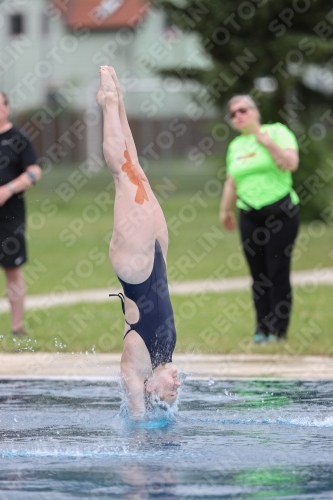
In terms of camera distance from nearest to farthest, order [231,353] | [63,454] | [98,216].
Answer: [63,454] < [231,353] < [98,216]

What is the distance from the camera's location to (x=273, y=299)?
9.53 metres

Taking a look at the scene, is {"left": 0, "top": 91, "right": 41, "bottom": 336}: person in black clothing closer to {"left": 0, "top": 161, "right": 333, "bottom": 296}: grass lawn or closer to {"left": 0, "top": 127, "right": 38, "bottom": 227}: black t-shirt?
{"left": 0, "top": 127, "right": 38, "bottom": 227}: black t-shirt

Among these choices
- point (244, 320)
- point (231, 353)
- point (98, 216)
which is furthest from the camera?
point (98, 216)

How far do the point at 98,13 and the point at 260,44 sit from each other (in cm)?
3332

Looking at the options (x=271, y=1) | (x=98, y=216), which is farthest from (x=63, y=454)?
(x=98, y=216)

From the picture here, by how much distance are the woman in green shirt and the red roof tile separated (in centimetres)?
4042

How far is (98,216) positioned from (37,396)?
19.4 meters

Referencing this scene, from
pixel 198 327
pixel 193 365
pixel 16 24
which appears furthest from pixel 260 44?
pixel 16 24

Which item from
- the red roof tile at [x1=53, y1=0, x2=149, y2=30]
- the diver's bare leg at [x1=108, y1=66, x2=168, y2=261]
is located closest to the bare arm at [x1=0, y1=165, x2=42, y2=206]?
the diver's bare leg at [x1=108, y1=66, x2=168, y2=261]

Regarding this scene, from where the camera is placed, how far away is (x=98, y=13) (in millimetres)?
55094

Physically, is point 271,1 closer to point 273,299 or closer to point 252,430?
point 273,299

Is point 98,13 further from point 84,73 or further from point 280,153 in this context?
point 280,153

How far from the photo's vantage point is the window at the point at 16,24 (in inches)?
1946

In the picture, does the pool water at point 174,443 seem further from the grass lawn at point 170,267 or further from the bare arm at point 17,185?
the bare arm at point 17,185
